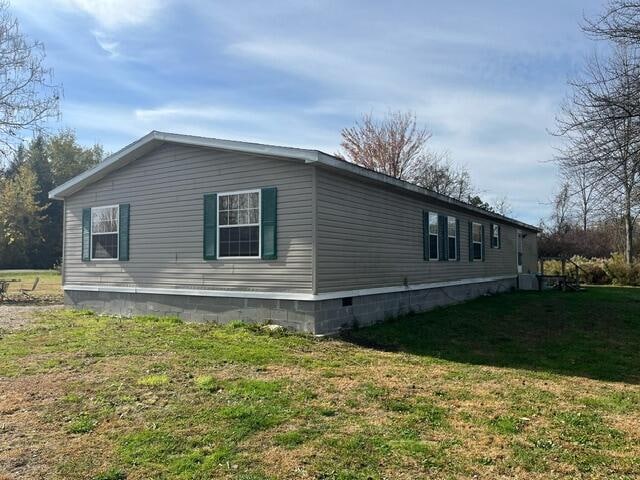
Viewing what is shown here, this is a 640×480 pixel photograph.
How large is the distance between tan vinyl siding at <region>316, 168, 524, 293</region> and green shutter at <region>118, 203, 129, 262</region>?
5.25m

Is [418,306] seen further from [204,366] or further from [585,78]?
[204,366]

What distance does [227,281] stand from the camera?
9.66m

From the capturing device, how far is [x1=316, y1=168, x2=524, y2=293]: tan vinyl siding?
8.87 meters

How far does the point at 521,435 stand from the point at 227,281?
6.60 meters

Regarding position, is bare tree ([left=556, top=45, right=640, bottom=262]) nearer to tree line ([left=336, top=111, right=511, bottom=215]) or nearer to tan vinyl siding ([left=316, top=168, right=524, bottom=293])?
tan vinyl siding ([left=316, top=168, right=524, bottom=293])

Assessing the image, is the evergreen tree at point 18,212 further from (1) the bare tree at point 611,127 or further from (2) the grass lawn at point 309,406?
(1) the bare tree at point 611,127

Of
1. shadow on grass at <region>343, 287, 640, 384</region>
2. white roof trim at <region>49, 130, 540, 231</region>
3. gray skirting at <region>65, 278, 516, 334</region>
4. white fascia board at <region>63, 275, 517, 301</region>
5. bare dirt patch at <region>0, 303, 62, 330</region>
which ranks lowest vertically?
shadow on grass at <region>343, 287, 640, 384</region>

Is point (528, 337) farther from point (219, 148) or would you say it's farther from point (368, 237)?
point (219, 148)

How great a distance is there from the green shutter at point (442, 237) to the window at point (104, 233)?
8355mm

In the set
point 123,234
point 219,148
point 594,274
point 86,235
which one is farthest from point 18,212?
point 594,274

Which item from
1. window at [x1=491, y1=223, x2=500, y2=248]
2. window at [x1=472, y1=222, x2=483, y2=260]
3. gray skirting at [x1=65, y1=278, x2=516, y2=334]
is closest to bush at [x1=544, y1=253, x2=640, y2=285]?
window at [x1=491, y1=223, x2=500, y2=248]

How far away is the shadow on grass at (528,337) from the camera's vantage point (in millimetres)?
7289

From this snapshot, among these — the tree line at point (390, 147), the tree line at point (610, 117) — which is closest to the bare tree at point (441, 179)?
the tree line at point (390, 147)

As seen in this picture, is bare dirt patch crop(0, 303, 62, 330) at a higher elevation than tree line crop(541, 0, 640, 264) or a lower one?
lower
